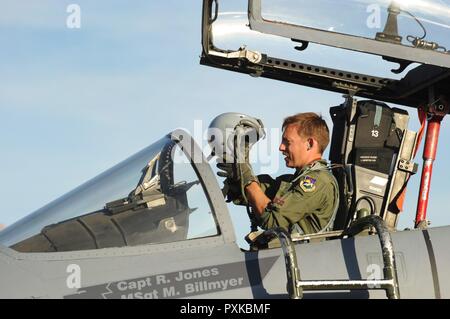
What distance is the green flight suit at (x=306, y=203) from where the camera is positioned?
561cm

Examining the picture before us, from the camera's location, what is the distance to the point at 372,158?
6.21 metres

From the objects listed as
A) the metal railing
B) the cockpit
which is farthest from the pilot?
the metal railing

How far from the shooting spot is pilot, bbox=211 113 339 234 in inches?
222

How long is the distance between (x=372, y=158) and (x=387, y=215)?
0.39 meters

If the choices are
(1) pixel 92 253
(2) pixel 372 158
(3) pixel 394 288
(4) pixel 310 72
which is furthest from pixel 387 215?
(1) pixel 92 253

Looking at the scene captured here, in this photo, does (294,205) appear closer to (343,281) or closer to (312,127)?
(312,127)

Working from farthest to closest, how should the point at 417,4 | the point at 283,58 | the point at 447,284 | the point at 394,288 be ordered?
the point at 283,58 → the point at 417,4 → the point at 447,284 → the point at 394,288

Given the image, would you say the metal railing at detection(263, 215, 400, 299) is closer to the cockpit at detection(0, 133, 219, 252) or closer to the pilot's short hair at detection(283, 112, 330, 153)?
the cockpit at detection(0, 133, 219, 252)

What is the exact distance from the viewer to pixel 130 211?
5207 mm

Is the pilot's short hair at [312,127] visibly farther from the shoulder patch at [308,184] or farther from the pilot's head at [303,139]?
the shoulder patch at [308,184]

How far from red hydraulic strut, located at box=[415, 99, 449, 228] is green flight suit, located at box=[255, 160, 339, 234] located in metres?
0.60

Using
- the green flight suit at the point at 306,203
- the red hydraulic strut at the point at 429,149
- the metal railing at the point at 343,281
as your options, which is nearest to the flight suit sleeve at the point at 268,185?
the green flight suit at the point at 306,203

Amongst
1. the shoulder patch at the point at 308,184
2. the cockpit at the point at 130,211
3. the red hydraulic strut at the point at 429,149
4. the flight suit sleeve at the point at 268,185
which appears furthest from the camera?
the flight suit sleeve at the point at 268,185
